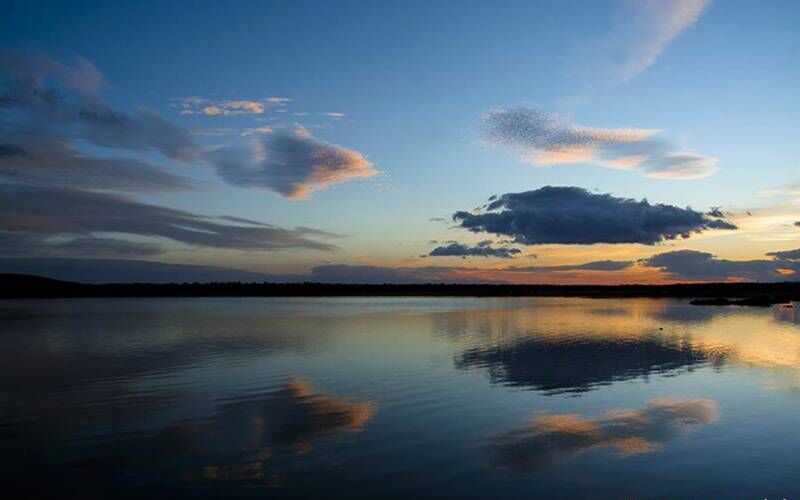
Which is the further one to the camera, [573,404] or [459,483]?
[573,404]

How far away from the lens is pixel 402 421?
16.9 meters

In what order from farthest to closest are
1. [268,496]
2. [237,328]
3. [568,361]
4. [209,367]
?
[237,328] < [568,361] < [209,367] < [268,496]

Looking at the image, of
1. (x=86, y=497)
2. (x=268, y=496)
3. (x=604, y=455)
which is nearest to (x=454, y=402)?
(x=604, y=455)

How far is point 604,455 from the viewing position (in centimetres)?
1367

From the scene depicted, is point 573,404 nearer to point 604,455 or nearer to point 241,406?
point 604,455

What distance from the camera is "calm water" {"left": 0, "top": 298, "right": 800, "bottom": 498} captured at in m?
11.9

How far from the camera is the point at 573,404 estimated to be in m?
19.3

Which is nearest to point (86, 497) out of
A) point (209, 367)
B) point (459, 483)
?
point (459, 483)

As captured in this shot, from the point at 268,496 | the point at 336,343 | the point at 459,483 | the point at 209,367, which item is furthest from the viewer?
the point at 336,343

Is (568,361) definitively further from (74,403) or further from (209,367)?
(74,403)

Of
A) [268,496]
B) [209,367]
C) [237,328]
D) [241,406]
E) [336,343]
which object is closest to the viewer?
[268,496]

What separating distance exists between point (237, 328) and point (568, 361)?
31033mm

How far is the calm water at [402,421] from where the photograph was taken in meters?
11.9

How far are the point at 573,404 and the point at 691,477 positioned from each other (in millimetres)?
7104
